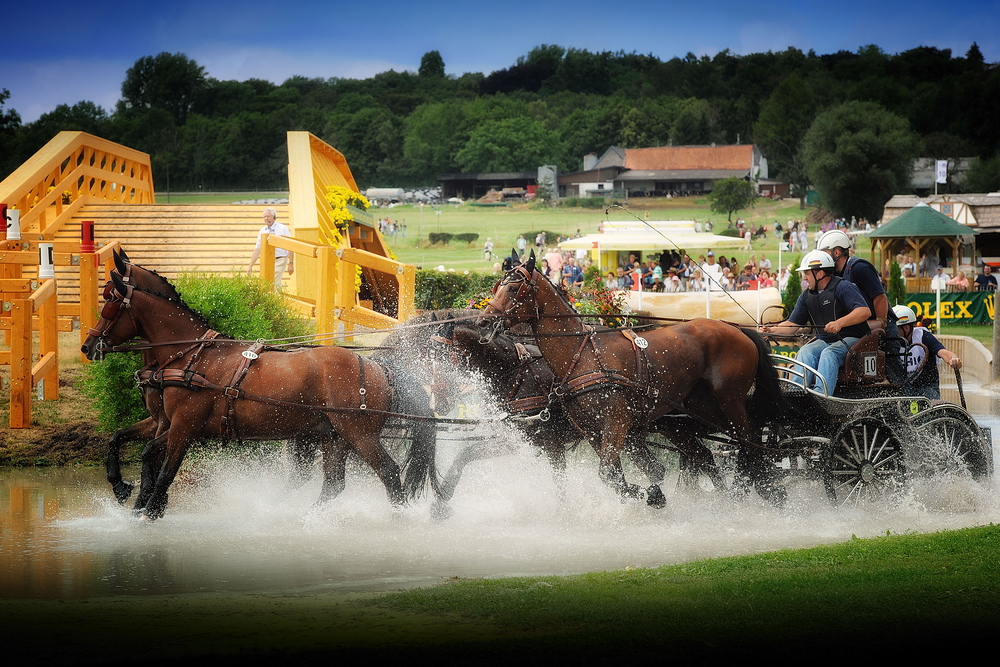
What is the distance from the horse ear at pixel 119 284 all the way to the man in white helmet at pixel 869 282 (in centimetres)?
613

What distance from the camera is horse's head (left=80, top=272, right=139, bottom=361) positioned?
877 centimetres

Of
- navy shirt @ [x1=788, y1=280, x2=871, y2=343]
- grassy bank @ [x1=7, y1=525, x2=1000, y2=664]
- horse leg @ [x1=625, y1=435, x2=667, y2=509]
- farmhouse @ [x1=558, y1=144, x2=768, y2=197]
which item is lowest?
grassy bank @ [x1=7, y1=525, x2=1000, y2=664]

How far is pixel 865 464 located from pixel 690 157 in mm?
81740

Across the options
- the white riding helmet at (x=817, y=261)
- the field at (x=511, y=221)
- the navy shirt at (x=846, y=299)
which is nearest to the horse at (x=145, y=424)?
the white riding helmet at (x=817, y=261)

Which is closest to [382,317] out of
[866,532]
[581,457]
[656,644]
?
[581,457]

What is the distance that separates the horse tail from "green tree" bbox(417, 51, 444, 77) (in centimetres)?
10774

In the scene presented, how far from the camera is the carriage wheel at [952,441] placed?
9.68m

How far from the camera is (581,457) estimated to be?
40.8 ft

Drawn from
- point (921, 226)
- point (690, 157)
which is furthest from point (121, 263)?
point (690, 157)

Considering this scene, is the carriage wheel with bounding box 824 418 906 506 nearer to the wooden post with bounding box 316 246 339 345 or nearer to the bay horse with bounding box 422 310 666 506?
the bay horse with bounding box 422 310 666 506

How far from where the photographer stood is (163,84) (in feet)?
240

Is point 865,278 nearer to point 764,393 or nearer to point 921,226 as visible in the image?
point 764,393

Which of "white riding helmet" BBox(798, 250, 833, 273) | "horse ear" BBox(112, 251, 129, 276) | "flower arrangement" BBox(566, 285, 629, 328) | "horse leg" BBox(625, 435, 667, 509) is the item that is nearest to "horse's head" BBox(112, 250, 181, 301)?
"horse ear" BBox(112, 251, 129, 276)

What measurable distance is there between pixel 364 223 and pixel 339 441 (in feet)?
47.3
